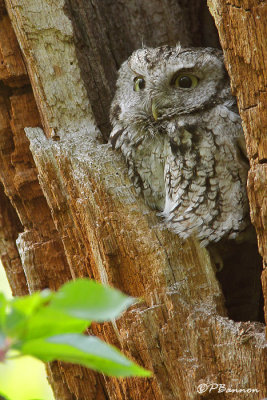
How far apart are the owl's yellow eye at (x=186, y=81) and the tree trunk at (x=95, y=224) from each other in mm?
378

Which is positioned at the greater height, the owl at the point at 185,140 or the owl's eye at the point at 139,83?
the owl's eye at the point at 139,83

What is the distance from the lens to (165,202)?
7.05ft

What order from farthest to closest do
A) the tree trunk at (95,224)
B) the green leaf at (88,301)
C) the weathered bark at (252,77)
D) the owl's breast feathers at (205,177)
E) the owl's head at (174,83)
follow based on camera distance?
the owl's head at (174,83), the owl's breast feathers at (205,177), the tree trunk at (95,224), the weathered bark at (252,77), the green leaf at (88,301)

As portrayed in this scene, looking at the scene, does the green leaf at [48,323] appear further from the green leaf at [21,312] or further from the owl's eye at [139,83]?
the owl's eye at [139,83]

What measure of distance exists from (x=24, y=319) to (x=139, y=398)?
1342 mm

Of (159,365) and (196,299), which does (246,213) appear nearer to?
(196,299)

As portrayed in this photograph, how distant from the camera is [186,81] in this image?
7.10 feet

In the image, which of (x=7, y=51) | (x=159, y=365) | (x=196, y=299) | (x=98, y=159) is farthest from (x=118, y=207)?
(x=7, y=51)

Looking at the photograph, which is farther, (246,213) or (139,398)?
(246,213)

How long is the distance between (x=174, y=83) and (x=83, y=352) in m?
1.77

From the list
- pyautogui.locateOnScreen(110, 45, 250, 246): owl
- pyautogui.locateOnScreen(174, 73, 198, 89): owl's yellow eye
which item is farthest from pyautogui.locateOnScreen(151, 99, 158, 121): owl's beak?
pyautogui.locateOnScreen(174, 73, 198, 89): owl's yellow eye

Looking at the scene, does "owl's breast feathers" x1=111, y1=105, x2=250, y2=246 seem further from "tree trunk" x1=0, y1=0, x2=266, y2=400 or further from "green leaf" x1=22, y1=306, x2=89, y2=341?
"green leaf" x1=22, y1=306, x2=89, y2=341

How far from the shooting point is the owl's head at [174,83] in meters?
2.12

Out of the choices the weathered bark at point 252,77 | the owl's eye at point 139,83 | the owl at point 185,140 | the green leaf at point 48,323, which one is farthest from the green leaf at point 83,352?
the owl's eye at point 139,83
